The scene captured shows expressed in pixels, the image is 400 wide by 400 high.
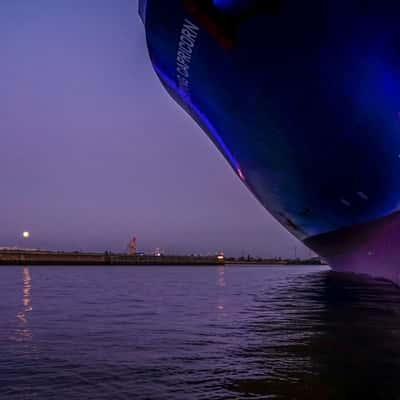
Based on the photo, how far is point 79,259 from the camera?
3649 inches

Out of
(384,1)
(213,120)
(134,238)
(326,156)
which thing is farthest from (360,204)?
(134,238)

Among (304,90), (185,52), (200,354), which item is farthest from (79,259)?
(200,354)

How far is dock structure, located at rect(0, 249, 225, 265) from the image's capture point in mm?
82044

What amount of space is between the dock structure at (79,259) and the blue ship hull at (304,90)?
69.7 m

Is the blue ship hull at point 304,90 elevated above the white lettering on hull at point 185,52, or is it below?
below

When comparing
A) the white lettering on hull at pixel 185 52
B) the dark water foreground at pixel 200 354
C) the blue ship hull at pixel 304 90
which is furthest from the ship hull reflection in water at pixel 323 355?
the white lettering on hull at pixel 185 52

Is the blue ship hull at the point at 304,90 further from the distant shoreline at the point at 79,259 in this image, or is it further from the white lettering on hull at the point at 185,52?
the distant shoreline at the point at 79,259

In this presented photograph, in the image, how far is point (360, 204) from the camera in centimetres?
1777

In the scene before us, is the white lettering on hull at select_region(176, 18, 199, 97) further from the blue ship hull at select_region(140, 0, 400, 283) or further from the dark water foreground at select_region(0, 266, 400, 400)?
the dark water foreground at select_region(0, 266, 400, 400)

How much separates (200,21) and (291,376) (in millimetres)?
8400

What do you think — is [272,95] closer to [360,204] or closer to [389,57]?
[389,57]

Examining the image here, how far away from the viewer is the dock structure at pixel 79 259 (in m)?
82.0

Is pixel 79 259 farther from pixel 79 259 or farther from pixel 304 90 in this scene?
pixel 304 90

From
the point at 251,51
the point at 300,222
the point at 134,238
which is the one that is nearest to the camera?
the point at 251,51
